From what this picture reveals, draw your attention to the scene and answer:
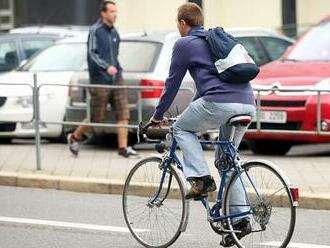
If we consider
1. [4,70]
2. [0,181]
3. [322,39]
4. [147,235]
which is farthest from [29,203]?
[4,70]

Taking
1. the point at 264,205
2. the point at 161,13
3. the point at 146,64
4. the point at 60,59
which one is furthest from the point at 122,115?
the point at 161,13

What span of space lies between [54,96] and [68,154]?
1259 millimetres

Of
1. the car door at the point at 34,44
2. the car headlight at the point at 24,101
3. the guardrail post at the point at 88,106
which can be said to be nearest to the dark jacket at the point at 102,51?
the guardrail post at the point at 88,106

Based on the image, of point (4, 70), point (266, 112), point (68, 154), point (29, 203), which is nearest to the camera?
point (29, 203)

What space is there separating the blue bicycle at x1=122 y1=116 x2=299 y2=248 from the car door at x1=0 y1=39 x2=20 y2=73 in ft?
27.8

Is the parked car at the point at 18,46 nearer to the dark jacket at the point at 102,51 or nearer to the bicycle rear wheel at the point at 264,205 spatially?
the dark jacket at the point at 102,51

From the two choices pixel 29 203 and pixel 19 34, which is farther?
A: pixel 19 34

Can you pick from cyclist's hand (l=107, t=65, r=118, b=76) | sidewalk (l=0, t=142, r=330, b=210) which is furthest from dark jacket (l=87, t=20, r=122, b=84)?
sidewalk (l=0, t=142, r=330, b=210)

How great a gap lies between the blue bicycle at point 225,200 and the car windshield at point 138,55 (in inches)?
209

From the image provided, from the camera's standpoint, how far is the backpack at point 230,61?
722 cm

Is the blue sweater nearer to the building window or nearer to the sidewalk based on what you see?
the sidewalk

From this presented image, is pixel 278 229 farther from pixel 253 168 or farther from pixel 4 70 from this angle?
pixel 4 70

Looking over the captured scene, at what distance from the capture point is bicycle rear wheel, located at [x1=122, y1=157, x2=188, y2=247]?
7742 millimetres

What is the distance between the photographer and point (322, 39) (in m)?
13.6
